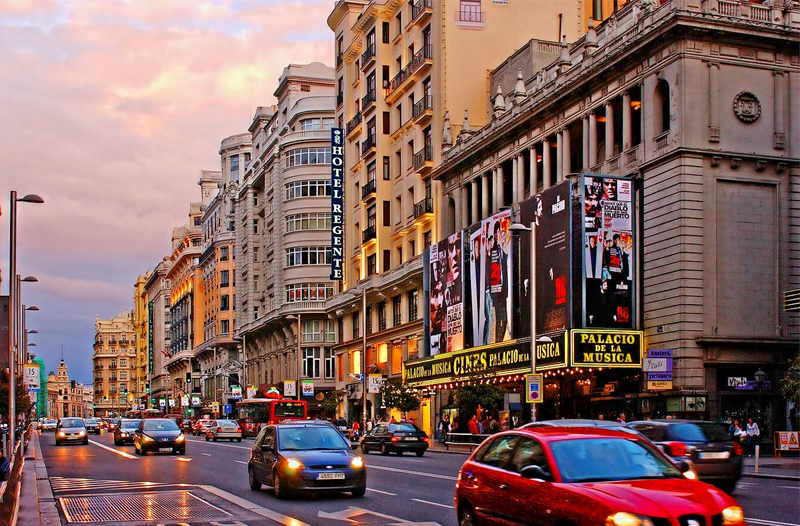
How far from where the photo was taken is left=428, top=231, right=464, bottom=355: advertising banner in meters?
55.8

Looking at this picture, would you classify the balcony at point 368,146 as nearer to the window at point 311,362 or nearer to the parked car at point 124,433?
the window at point 311,362

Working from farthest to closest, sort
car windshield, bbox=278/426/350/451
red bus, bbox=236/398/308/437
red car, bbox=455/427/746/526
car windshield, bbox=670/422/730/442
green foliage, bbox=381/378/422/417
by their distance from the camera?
red bus, bbox=236/398/308/437 → green foliage, bbox=381/378/422/417 → car windshield, bbox=670/422/730/442 → car windshield, bbox=278/426/350/451 → red car, bbox=455/427/746/526

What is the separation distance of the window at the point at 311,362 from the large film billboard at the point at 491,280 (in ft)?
123

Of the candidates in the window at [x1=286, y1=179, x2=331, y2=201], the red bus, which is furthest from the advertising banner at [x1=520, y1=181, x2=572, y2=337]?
the window at [x1=286, y1=179, x2=331, y2=201]

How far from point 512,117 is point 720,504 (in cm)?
4388

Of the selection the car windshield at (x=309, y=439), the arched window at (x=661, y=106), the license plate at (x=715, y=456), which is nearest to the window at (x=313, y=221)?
the arched window at (x=661, y=106)

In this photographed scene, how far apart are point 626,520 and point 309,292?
82.9m

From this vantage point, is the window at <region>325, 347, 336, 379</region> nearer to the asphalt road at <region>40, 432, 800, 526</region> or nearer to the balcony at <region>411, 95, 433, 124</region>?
the balcony at <region>411, 95, 433, 124</region>

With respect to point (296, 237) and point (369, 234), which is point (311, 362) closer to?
point (296, 237)

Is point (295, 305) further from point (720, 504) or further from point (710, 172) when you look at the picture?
point (720, 504)

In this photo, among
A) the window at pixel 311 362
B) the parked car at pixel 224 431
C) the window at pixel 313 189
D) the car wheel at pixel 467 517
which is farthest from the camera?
the window at pixel 313 189

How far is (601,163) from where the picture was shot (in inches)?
1777

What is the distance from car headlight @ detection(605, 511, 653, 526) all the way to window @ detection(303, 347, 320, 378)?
80988 millimetres

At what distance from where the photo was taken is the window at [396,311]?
226ft
